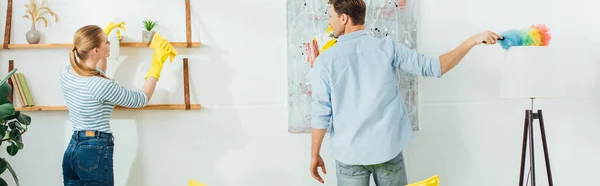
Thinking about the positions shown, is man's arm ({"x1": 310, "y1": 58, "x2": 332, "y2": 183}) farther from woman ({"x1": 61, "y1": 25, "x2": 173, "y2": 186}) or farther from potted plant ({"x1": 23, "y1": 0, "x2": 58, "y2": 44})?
potted plant ({"x1": 23, "y1": 0, "x2": 58, "y2": 44})

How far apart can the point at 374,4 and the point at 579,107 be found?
4.30ft

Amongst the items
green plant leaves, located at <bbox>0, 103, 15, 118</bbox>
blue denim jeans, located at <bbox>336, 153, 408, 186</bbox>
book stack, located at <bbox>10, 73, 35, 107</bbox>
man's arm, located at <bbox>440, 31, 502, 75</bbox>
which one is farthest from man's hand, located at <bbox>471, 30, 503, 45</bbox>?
book stack, located at <bbox>10, 73, 35, 107</bbox>

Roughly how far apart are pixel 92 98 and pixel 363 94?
1.21 m

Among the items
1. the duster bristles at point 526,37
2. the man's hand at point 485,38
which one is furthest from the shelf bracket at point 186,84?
the duster bristles at point 526,37

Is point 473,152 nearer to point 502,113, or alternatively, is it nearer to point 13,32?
point 502,113

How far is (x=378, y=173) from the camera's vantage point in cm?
232

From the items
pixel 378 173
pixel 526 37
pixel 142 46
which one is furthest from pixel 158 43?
pixel 526 37

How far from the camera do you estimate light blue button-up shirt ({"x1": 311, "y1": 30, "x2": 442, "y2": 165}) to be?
2.25m

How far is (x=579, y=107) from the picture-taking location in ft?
10.0

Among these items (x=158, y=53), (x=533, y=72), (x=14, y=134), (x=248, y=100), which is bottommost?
(x=14, y=134)

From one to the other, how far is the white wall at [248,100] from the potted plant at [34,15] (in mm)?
41

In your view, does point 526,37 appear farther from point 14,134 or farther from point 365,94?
point 14,134

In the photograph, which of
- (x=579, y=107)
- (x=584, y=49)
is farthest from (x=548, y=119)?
(x=584, y=49)

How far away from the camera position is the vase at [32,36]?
2713 millimetres
